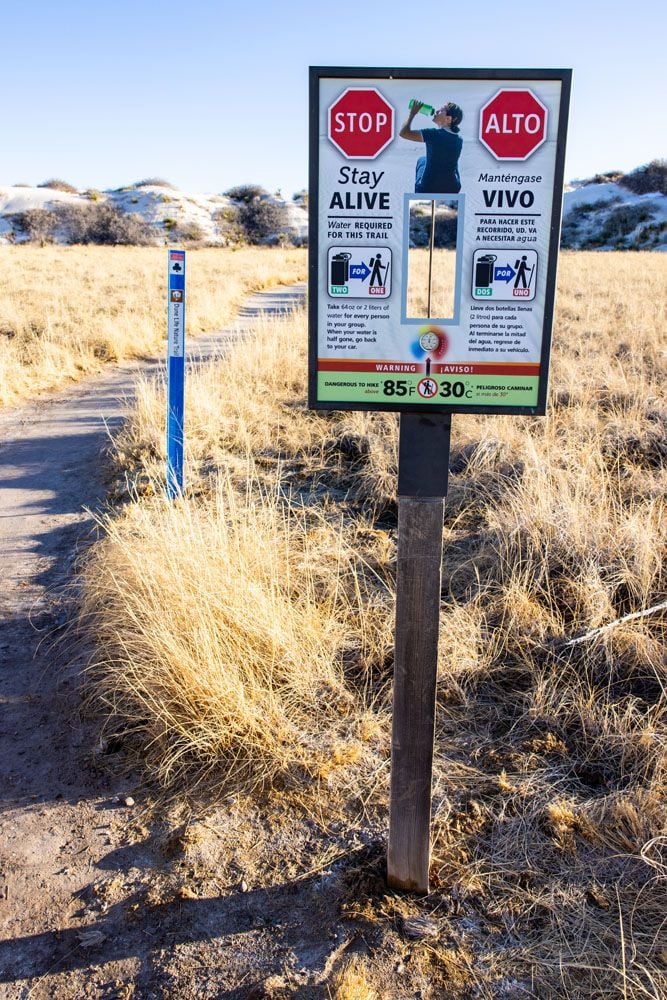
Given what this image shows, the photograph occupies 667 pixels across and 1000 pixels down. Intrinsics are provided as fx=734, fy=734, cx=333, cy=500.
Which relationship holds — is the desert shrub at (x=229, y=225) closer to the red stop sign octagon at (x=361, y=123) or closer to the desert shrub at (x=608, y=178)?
the desert shrub at (x=608, y=178)

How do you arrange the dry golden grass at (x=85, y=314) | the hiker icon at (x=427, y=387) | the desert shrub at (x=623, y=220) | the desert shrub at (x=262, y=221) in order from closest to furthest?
1. the hiker icon at (x=427, y=387)
2. the dry golden grass at (x=85, y=314)
3. the desert shrub at (x=623, y=220)
4. the desert shrub at (x=262, y=221)

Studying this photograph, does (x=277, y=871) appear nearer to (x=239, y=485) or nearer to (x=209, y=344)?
(x=239, y=485)

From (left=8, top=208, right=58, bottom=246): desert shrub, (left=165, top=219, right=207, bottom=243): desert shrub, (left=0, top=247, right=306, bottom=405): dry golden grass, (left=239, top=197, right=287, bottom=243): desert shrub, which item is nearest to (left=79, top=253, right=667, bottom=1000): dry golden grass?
(left=0, top=247, right=306, bottom=405): dry golden grass

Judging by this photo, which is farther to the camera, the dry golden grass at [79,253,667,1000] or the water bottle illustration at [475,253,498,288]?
the dry golden grass at [79,253,667,1000]

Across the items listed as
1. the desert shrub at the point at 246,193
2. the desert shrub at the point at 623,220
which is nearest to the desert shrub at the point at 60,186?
the desert shrub at the point at 246,193

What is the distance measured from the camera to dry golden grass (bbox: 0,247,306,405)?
10109 mm

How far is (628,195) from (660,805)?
205ft

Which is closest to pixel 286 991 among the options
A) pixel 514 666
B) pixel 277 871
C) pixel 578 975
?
pixel 277 871

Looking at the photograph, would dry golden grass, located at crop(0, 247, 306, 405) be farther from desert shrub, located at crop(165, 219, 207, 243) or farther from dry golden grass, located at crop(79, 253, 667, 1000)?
desert shrub, located at crop(165, 219, 207, 243)

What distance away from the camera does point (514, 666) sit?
3426mm

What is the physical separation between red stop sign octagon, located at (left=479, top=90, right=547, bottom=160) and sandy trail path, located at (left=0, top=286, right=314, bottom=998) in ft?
8.10

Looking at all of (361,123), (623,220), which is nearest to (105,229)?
(623,220)

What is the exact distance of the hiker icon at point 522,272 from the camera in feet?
6.23

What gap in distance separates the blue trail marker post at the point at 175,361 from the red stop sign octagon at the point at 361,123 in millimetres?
3235
